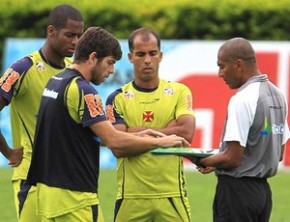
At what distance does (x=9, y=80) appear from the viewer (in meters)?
9.08

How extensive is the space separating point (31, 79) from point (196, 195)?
651 centimetres

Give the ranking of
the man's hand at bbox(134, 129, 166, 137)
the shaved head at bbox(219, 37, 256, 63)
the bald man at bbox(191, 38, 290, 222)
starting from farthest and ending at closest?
the shaved head at bbox(219, 37, 256, 63) < the bald man at bbox(191, 38, 290, 222) < the man's hand at bbox(134, 129, 166, 137)

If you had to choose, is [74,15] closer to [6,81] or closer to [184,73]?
[6,81]

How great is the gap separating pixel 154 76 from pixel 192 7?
36.3 ft

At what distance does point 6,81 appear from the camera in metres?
9.07

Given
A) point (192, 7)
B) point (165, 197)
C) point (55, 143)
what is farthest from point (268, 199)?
point (192, 7)

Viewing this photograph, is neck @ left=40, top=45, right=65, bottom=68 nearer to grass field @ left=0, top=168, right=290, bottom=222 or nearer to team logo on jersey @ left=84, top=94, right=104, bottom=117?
team logo on jersey @ left=84, top=94, right=104, bottom=117

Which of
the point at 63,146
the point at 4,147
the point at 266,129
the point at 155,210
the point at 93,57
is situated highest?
the point at 93,57

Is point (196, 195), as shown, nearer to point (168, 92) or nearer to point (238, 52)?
point (168, 92)

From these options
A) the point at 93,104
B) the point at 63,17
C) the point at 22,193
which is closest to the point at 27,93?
the point at 63,17

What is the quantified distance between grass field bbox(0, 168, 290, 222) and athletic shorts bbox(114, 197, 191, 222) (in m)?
3.83

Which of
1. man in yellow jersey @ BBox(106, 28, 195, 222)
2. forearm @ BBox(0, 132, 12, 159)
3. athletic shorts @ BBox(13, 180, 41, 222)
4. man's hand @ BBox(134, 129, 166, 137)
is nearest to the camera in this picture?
man's hand @ BBox(134, 129, 166, 137)

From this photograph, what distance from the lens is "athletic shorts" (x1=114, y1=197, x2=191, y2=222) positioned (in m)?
9.06

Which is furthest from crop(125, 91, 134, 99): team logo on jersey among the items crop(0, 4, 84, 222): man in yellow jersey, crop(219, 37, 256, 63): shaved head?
crop(219, 37, 256, 63): shaved head
